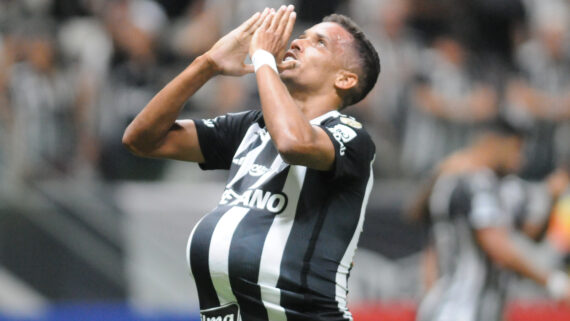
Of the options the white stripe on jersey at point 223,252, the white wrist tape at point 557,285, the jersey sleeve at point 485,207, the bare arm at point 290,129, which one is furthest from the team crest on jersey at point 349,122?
the white wrist tape at point 557,285

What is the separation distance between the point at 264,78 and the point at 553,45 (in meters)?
8.10

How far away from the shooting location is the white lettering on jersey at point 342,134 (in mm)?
4004

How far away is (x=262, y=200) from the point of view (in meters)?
4.04

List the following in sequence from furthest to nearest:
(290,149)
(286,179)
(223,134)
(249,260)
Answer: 1. (223,134)
2. (286,179)
3. (249,260)
4. (290,149)

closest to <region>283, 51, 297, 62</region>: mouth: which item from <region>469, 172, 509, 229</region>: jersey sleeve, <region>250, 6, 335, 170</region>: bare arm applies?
<region>250, 6, 335, 170</region>: bare arm

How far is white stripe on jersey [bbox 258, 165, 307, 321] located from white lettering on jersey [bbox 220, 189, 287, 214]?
2 cm

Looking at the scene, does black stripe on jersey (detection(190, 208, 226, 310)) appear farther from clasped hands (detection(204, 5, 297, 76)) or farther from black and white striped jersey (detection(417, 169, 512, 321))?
black and white striped jersey (detection(417, 169, 512, 321))

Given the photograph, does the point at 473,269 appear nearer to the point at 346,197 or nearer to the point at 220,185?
the point at 346,197

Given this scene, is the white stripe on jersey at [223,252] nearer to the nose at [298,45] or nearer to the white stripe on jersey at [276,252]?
the white stripe on jersey at [276,252]

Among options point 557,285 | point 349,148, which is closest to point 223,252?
point 349,148

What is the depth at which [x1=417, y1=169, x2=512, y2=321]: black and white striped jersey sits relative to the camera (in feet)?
21.0

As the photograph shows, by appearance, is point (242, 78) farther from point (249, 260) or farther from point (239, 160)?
point (249, 260)

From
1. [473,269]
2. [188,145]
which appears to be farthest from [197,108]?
[188,145]

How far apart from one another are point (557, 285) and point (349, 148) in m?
2.92
